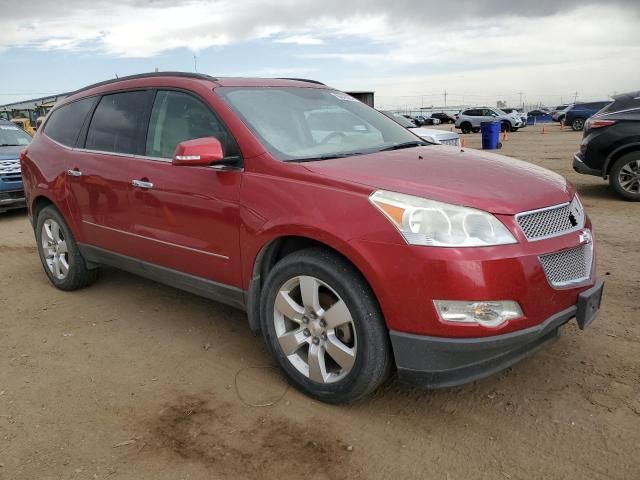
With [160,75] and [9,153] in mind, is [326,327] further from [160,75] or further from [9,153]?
[9,153]

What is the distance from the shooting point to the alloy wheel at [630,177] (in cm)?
807

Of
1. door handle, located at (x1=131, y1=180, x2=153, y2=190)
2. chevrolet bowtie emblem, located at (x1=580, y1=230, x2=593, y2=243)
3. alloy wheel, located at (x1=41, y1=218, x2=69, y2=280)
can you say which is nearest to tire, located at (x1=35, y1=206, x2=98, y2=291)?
alloy wheel, located at (x1=41, y1=218, x2=69, y2=280)

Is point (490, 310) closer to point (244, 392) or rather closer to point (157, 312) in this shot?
point (244, 392)

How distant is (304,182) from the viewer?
287 centimetres

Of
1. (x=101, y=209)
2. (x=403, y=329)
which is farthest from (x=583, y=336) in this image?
(x=101, y=209)

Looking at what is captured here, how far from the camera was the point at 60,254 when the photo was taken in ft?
16.3

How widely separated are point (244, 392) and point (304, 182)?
127 centimetres

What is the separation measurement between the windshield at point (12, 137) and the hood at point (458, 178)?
30.2 ft

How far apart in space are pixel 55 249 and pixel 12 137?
6.66 meters

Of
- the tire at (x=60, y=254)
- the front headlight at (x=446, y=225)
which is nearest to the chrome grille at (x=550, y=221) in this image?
the front headlight at (x=446, y=225)

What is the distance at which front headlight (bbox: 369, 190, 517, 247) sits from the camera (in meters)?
2.45

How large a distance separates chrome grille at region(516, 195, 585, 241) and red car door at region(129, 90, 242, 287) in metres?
1.58

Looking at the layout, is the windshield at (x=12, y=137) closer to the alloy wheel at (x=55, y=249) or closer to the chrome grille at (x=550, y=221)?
the alloy wheel at (x=55, y=249)

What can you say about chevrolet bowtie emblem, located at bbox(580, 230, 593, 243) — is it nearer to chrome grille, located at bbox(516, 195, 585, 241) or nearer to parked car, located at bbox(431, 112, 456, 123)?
chrome grille, located at bbox(516, 195, 585, 241)
